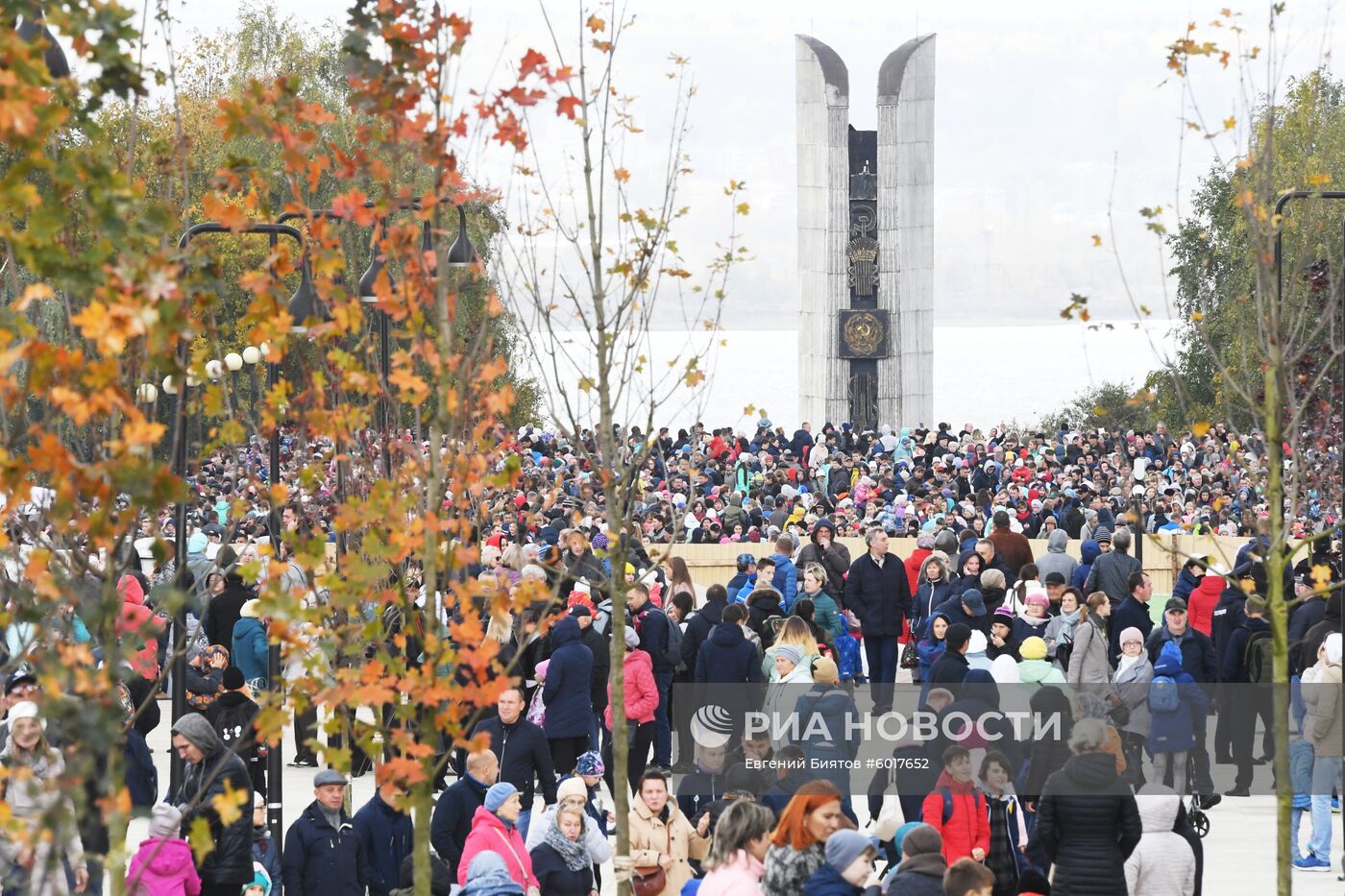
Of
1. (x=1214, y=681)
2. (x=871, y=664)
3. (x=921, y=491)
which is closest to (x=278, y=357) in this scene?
(x=1214, y=681)

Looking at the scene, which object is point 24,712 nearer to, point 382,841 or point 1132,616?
point 382,841

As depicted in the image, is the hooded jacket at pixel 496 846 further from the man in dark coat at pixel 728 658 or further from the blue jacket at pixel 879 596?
the blue jacket at pixel 879 596

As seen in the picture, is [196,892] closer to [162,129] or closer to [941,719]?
[941,719]

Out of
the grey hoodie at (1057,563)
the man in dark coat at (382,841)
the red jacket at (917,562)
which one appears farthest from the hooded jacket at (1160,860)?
the red jacket at (917,562)

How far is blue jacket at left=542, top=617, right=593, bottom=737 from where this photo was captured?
1406 cm

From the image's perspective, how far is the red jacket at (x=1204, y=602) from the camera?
17.1 metres

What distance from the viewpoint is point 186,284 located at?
19.2ft

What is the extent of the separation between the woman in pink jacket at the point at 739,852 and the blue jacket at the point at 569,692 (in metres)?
5.03

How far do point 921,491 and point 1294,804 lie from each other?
1839 cm

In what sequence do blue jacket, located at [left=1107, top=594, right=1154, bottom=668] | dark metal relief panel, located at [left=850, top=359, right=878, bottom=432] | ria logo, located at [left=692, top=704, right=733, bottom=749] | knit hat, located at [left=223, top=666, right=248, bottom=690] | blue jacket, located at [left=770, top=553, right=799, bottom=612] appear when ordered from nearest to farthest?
1. knit hat, located at [left=223, top=666, right=248, bottom=690]
2. ria logo, located at [left=692, top=704, right=733, bottom=749]
3. blue jacket, located at [left=1107, top=594, right=1154, bottom=668]
4. blue jacket, located at [left=770, top=553, right=799, bottom=612]
5. dark metal relief panel, located at [left=850, top=359, right=878, bottom=432]

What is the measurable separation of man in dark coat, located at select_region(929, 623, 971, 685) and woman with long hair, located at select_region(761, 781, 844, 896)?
3.99 m

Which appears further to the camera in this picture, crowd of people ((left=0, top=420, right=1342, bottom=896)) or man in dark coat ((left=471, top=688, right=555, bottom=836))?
man in dark coat ((left=471, top=688, right=555, bottom=836))

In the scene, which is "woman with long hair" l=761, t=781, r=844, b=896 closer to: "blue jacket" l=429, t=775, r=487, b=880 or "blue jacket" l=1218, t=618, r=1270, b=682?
"blue jacket" l=429, t=775, r=487, b=880

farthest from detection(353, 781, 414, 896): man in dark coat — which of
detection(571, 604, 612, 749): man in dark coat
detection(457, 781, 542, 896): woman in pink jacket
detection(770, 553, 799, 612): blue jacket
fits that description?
detection(770, 553, 799, 612): blue jacket
